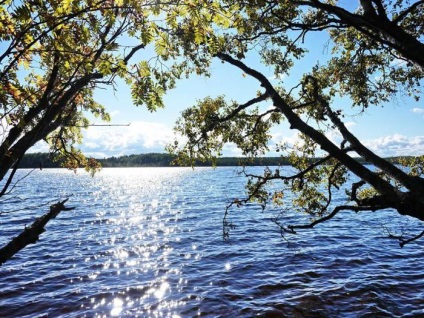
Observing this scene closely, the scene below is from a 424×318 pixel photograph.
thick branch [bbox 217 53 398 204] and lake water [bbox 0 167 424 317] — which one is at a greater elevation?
thick branch [bbox 217 53 398 204]

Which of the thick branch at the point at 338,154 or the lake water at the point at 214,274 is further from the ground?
the thick branch at the point at 338,154

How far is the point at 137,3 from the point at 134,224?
30.7 m

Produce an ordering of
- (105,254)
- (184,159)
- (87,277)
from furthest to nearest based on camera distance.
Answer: (105,254) → (87,277) → (184,159)

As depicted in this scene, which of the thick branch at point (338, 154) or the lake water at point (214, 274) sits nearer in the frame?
the thick branch at point (338, 154)

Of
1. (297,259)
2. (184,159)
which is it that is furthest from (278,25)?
(297,259)

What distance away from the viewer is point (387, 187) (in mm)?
8211

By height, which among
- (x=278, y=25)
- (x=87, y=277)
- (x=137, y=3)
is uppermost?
(x=278, y=25)

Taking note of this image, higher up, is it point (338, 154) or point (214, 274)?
point (338, 154)

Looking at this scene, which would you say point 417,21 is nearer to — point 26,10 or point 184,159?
point 184,159

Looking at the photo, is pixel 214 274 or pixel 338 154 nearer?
pixel 338 154

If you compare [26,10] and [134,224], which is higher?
[26,10]

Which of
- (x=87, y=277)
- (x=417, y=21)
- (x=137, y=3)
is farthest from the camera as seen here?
(x=87, y=277)

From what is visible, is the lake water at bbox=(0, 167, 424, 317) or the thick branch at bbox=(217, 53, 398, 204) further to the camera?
the lake water at bbox=(0, 167, 424, 317)

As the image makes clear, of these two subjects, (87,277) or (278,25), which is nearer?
(278,25)
